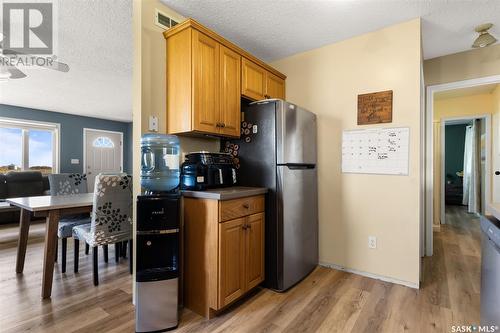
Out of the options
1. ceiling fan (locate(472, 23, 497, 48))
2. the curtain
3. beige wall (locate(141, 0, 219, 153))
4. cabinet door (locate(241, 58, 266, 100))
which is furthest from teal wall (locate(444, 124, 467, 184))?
beige wall (locate(141, 0, 219, 153))

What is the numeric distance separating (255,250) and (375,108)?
178 cm

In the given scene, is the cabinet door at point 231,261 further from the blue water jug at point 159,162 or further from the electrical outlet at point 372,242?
the electrical outlet at point 372,242

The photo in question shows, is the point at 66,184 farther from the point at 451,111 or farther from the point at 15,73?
the point at 451,111

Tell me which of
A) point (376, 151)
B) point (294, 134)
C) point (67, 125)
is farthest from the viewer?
point (67, 125)

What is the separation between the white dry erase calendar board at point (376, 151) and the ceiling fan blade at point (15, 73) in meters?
4.47

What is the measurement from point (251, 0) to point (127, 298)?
264 cm

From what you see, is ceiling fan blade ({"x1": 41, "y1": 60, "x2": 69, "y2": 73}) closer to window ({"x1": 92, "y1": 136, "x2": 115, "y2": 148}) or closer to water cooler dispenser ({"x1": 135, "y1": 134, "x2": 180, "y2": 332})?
water cooler dispenser ({"x1": 135, "y1": 134, "x2": 180, "y2": 332})

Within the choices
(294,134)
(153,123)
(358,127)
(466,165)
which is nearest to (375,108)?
(358,127)

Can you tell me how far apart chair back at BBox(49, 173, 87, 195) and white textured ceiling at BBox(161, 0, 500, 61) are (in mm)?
2706

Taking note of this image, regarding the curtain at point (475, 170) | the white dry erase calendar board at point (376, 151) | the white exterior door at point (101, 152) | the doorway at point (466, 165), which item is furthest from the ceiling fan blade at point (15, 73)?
the curtain at point (475, 170)

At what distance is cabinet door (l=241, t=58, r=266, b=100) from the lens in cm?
244

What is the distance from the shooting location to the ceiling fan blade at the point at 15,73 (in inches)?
137

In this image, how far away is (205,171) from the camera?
1.98 meters

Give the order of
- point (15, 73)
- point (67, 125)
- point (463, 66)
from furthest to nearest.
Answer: point (67, 125) → point (15, 73) → point (463, 66)
